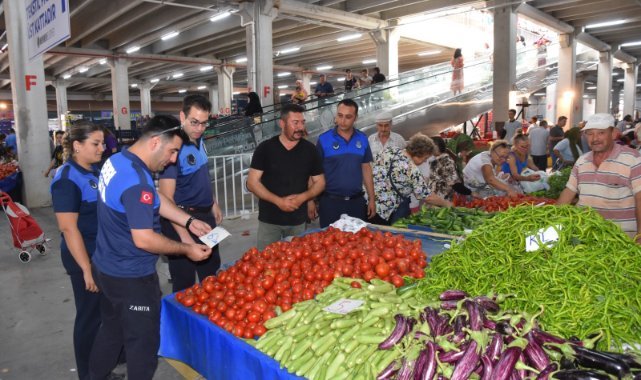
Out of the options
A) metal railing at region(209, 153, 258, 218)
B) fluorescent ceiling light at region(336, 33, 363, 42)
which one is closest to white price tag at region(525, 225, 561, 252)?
metal railing at region(209, 153, 258, 218)

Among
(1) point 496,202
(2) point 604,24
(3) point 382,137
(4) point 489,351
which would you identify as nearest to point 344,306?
(4) point 489,351

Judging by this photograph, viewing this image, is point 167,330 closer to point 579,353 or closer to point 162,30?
point 579,353

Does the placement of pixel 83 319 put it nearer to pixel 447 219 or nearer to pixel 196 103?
pixel 196 103

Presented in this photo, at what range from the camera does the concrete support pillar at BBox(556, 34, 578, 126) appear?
19453 mm

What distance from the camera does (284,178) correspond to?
13.4 feet

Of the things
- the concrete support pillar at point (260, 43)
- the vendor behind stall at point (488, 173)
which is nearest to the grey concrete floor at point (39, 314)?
the vendor behind stall at point (488, 173)

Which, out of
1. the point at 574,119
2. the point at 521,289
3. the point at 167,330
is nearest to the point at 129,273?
the point at 167,330

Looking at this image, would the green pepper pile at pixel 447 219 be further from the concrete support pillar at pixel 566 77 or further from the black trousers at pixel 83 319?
the concrete support pillar at pixel 566 77

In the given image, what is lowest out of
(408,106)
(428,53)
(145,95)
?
(408,106)

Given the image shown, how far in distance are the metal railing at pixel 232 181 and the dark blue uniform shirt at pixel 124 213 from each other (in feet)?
21.9

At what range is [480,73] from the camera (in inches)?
701

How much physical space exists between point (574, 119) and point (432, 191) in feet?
61.6

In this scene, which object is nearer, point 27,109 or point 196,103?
point 196,103

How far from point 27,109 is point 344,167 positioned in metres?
9.57
